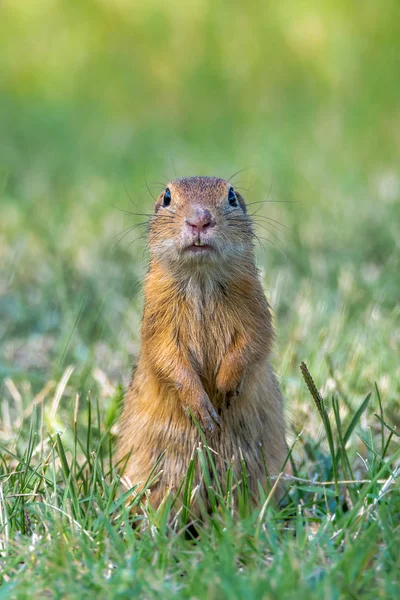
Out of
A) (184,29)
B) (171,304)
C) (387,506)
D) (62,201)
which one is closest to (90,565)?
(387,506)

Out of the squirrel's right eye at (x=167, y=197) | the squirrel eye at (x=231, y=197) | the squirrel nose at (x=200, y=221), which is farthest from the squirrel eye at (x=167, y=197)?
the squirrel nose at (x=200, y=221)

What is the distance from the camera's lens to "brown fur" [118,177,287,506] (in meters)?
3.38

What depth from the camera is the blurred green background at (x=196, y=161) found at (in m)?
4.88

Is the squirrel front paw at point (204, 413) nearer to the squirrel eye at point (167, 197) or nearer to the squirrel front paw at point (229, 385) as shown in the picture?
the squirrel front paw at point (229, 385)

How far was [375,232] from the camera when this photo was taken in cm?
643

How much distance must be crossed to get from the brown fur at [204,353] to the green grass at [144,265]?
0.11m

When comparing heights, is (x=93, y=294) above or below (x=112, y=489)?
above

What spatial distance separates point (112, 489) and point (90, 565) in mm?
463

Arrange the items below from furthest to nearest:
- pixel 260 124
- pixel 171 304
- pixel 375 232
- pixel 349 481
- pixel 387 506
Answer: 1. pixel 260 124
2. pixel 375 232
3. pixel 171 304
4. pixel 349 481
5. pixel 387 506

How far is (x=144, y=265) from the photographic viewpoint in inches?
209

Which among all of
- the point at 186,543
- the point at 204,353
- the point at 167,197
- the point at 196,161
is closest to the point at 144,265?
the point at 167,197

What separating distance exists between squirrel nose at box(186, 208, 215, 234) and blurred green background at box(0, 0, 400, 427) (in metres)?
0.77

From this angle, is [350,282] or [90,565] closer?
[90,565]

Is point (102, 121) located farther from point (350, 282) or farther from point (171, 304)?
point (171, 304)
